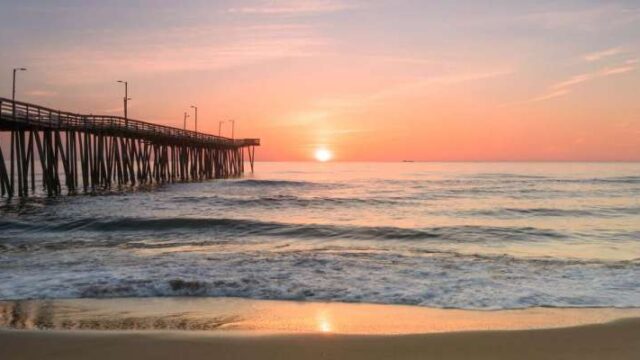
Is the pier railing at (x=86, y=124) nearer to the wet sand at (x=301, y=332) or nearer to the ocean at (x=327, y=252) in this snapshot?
the ocean at (x=327, y=252)

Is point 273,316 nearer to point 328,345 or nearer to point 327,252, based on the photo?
point 328,345

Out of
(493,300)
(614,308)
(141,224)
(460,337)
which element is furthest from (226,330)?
(141,224)

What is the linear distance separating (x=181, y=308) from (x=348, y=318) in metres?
2.31

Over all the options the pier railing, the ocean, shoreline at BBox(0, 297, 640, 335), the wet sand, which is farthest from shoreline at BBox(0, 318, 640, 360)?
the pier railing

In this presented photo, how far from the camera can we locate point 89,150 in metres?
35.9

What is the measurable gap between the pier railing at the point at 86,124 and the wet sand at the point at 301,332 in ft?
66.3

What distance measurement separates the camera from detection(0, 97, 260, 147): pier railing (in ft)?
85.5

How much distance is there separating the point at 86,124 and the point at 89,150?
249 cm

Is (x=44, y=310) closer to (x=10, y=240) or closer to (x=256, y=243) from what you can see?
(x=256, y=243)

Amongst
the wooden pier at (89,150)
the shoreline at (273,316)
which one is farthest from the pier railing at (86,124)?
the shoreline at (273,316)

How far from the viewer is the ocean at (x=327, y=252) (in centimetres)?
930

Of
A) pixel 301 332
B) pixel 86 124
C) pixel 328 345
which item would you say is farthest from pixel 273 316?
pixel 86 124

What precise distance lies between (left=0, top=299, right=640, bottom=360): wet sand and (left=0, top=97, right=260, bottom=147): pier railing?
66.3 ft

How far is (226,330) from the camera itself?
22.5 ft
